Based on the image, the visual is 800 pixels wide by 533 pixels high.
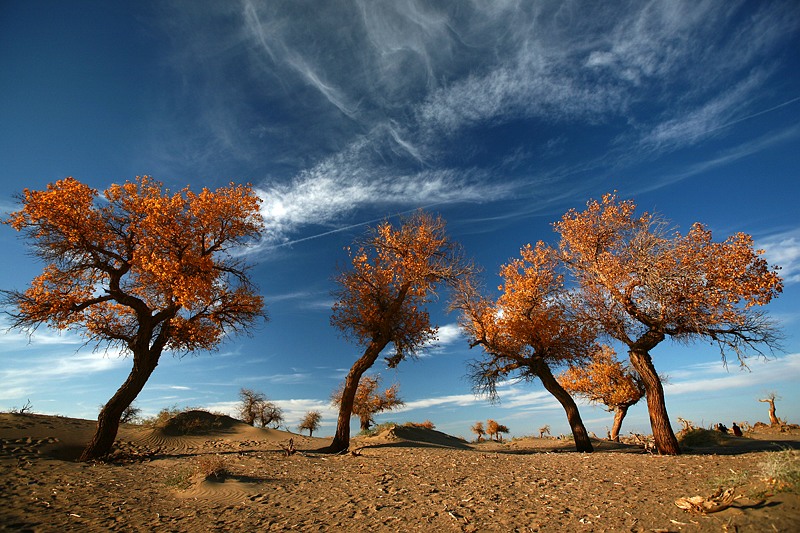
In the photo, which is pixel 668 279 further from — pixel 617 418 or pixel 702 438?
pixel 617 418

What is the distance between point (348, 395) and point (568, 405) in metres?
11.3

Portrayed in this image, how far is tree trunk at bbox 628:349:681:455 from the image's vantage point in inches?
608

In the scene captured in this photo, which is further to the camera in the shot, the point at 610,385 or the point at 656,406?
the point at 610,385

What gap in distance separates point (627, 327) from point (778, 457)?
10.5 metres

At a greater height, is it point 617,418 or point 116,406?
point 116,406

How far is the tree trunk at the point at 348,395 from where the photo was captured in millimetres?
16408

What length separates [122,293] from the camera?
50.3 ft

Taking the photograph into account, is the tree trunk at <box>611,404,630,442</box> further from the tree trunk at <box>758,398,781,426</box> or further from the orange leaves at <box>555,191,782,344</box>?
the orange leaves at <box>555,191,782,344</box>

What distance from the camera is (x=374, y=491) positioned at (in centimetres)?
890

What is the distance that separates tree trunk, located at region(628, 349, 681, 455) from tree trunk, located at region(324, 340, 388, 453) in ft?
36.3

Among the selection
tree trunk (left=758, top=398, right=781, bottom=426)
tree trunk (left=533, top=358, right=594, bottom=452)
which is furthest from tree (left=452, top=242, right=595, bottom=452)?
tree trunk (left=758, top=398, right=781, bottom=426)

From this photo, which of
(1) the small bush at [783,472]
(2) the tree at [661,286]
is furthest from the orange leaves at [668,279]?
(1) the small bush at [783,472]

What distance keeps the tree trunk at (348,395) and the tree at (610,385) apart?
1848 cm

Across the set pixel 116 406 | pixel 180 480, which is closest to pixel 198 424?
pixel 116 406
